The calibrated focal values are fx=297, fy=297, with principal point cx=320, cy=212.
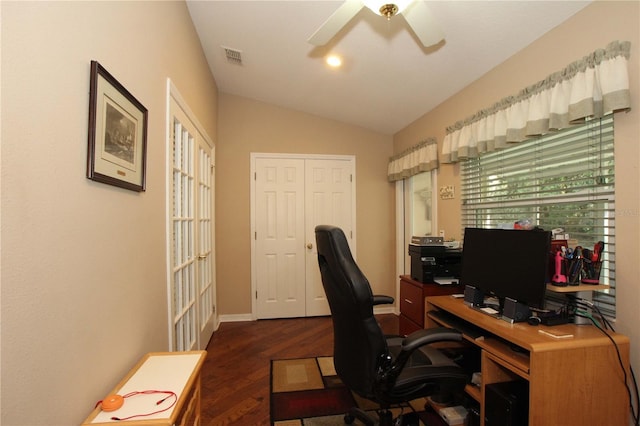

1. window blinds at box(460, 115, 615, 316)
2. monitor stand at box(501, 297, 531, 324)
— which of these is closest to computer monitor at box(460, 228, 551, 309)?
monitor stand at box(501, 297, 531, 324)

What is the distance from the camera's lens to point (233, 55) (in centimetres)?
287

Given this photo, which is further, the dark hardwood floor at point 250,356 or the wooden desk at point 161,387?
the dark hardwood floor at point 250,356

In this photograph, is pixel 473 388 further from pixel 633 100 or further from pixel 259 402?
pixel 633 100

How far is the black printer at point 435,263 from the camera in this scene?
243 centimetres

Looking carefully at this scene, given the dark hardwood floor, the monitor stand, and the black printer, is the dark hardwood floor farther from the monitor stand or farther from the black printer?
the monitor stand

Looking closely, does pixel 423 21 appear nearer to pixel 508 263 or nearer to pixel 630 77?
pixel 630 77

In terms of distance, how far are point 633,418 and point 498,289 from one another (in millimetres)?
788

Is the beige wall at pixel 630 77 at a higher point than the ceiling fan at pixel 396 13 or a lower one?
lower

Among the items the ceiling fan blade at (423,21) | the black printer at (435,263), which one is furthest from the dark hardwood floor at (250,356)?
the ceiling fan blade at (423,21)

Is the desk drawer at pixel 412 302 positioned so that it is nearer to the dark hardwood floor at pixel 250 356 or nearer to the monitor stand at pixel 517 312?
the monitor stand at pixel 517 312

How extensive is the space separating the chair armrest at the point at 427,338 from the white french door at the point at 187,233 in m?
1.42

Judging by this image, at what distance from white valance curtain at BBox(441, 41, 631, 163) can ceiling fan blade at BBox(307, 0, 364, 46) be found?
1.23 m

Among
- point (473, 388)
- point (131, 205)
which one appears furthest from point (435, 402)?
point (131, 205)

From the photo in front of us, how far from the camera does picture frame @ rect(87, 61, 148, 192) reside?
1.03m
